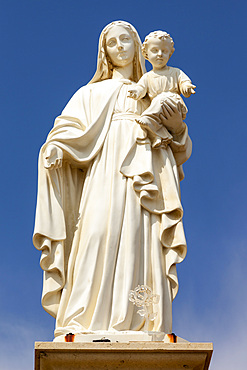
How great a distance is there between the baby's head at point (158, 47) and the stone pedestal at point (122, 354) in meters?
3.97

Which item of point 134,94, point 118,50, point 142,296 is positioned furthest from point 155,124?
point 142,296

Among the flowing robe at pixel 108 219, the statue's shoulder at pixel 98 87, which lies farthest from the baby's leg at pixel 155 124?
the statue's shoulder at pixel 98 87

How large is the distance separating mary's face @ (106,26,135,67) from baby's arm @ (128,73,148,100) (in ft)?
2.18

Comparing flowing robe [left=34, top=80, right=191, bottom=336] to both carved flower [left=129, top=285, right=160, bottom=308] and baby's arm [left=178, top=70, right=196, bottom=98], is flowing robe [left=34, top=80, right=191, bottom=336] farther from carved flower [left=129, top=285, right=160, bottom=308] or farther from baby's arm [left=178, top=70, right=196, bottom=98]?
baby's arm [left=178, top=70, right=196, bottom=98]

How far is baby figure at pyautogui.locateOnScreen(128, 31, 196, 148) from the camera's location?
10.5 m

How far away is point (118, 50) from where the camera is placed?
11383 millimetres

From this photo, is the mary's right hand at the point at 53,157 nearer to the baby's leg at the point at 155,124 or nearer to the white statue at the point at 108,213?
the white statue at the point at 108,213

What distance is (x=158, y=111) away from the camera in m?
10.4

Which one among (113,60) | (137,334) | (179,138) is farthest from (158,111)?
(137,334)

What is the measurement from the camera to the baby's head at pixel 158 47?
1073cm

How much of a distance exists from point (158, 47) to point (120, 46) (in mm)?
783

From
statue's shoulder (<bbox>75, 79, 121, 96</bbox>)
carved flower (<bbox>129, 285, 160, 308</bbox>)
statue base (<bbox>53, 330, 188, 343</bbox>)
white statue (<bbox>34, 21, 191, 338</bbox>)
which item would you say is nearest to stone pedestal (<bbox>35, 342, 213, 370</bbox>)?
statue base (<bbox>53, 330, 188, 343</bbox>)

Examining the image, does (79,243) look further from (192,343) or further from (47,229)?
(192,343)

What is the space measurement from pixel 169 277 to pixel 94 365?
65.2 inches
